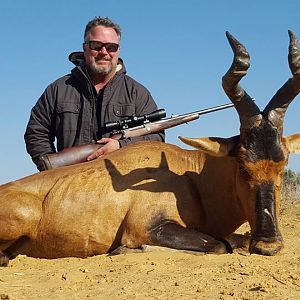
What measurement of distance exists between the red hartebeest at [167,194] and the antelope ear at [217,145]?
0.01 m

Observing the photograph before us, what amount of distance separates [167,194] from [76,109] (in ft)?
11.4

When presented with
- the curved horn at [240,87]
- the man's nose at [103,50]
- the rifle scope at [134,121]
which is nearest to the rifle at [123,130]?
the rifle scope at [134,121]

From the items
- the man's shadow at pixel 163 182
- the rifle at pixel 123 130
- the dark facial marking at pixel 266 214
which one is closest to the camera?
the dark facial marking at pixel 266 214

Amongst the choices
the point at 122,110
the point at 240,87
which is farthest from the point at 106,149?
the point at 240,87

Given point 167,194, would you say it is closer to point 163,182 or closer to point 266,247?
point 163,182

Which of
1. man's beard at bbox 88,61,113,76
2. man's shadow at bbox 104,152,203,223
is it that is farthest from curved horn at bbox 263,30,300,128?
man's beard at bbox 88,61,113,76

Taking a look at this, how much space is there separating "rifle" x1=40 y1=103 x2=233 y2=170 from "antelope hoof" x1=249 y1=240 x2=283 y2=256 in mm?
3396

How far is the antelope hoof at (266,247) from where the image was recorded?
6191mm

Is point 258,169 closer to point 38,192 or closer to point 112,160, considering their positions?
point 112,160

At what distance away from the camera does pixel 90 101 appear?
10.2m

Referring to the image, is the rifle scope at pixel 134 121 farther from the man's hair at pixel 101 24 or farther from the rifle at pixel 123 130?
the man's hair at pixel 101 24

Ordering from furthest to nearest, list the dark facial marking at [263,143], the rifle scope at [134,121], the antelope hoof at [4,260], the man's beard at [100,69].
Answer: the man's beard at [100,69]
the rifle scope at [134,121]
the antelope hoof at [4,260]
the dark facial marking at [263,143]

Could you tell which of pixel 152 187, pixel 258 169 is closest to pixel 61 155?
pixel 152 187

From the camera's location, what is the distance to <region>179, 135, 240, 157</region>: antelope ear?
6887 mm
